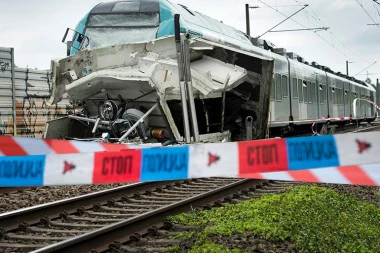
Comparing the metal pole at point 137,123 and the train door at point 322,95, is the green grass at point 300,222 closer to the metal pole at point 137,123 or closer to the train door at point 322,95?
the metal pole at point 137,123

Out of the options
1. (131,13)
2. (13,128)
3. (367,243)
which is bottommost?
(367,243)

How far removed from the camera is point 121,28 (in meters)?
12.0

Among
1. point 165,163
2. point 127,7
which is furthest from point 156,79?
point 165,163

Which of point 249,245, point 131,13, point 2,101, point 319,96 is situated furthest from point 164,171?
point 319,96

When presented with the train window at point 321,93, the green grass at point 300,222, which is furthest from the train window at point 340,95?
the green grass at point 300,222

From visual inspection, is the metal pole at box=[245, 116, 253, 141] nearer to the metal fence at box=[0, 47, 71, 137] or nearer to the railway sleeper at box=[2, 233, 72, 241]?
the metal fence at box=[0, 47, 71, 137]

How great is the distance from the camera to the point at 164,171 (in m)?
3.77

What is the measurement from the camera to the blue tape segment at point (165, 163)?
374cm

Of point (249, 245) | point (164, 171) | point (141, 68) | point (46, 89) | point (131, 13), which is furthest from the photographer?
point (46, 89)

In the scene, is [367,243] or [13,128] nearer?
[367,243]

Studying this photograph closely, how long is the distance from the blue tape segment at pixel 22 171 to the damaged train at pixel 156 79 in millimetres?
5469

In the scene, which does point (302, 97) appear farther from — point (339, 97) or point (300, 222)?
point (300, 222)

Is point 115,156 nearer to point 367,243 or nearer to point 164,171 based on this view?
→ point 164,171

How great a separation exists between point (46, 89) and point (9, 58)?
2.28 m
